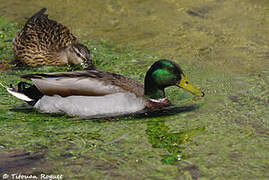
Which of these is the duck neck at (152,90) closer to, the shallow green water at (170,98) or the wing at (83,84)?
the wing at (83,84)

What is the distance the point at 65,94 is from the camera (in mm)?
6773

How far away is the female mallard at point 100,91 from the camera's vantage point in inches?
261

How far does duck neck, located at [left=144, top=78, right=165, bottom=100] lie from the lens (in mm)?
6926

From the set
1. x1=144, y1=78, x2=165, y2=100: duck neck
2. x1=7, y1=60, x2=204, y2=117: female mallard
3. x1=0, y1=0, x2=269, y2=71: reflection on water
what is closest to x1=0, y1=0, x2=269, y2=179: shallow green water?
x1=0, y1=0, x2=269, y2=71: reflection on water

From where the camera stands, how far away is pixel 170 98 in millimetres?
7391

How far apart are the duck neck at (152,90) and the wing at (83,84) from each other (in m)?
0.11

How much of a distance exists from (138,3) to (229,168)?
21.1 feet

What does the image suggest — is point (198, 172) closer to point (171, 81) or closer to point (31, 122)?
point (171, 81)

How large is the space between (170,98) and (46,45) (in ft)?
9.12

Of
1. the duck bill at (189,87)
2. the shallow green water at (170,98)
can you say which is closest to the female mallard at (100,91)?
the duck bill at (189,87)

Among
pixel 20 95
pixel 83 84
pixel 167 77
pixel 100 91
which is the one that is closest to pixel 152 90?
pixel 167 77

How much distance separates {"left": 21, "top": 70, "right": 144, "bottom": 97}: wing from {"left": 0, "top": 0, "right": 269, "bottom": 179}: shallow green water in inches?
14.1

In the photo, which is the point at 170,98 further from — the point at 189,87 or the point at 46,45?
the point at 46,45

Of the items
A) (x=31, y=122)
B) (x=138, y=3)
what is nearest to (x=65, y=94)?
(x=31, y=122)
